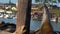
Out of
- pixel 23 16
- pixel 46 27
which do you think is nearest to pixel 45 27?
pixel 46 27

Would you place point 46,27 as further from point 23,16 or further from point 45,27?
point 23,16

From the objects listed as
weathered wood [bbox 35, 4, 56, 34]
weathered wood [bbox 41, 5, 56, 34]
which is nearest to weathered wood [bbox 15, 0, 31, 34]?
weathered wood [bbox 35, 4, 56, 34]

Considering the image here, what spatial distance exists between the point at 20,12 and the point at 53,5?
28.8m

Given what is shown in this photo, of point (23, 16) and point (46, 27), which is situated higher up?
point (23, 16)

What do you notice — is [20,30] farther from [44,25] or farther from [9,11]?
[9,11]

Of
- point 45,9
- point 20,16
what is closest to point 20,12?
point 20,16

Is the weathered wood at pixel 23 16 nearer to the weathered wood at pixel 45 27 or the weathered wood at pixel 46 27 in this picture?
the weathered wood at pixel 45 27

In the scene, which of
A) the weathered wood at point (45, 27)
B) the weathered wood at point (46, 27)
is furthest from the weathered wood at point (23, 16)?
the weathered wood at point (46, 27)

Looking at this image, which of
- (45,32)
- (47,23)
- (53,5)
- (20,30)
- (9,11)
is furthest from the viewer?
(53,5)

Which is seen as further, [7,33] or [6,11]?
[6,11]

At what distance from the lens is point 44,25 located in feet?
24.1

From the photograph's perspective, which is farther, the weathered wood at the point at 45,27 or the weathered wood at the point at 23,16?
the weathered wood at the point at 45,27

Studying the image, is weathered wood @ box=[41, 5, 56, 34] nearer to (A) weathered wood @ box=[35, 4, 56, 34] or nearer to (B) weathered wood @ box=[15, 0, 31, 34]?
(A) weathered wood @ box=[35, 4, 56, 34]

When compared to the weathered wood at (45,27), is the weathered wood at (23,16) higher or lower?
higher
